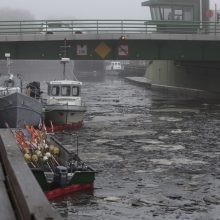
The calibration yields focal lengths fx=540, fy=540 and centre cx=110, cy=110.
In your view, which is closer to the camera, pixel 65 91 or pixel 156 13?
pixel 65 91

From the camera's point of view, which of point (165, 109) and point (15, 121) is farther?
point (165, 109)

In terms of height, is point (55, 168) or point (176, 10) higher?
point (176, 10)

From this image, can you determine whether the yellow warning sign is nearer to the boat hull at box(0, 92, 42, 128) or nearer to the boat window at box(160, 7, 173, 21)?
the boat window at box(160, 7, 173, 21)

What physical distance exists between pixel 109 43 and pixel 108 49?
1.73ft

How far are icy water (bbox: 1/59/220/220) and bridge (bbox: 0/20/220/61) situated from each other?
879 cm

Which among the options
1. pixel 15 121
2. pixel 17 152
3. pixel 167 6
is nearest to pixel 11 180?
pixel 17 152

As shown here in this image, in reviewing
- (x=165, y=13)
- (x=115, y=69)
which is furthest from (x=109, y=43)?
(x=115, y=69)

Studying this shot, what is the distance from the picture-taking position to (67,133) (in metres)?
29.7

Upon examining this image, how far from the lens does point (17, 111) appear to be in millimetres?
28859

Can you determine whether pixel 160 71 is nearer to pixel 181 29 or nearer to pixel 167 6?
pixel 167 6

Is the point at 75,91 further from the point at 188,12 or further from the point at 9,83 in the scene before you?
the point at 188,12

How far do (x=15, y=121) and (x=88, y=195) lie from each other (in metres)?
13.6

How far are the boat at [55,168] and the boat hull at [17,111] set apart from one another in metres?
9.81

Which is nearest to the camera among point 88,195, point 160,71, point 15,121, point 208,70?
point 88,195
